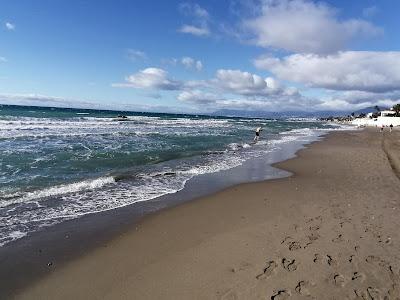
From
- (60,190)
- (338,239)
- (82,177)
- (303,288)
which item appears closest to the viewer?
(303,288)

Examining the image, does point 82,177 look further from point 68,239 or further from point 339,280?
point 339,280

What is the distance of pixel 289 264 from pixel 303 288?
2.63 feet

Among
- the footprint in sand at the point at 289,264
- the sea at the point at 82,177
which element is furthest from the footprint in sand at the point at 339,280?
the sea at the point at 82,177

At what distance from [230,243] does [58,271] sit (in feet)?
10.6

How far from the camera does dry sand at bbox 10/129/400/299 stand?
5414 millimetres

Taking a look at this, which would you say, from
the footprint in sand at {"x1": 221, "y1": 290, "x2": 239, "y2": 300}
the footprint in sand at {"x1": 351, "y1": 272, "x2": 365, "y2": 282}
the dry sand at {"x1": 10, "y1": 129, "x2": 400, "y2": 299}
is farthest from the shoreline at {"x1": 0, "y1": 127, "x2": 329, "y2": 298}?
the footprint in sand at {"x1": 351, "y1": 272, "x2": 365, "y2": 282}

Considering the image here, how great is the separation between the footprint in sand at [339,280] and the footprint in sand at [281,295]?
86cm

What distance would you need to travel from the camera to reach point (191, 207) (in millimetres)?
10266

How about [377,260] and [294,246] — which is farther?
[294,246]

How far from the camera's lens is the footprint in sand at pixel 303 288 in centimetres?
527

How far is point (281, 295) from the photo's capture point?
17.1ft

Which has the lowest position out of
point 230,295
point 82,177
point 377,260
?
point 82,177

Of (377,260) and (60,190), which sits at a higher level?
(377,260)

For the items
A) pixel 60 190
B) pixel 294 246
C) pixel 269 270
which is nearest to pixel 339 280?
pixel 269 270
